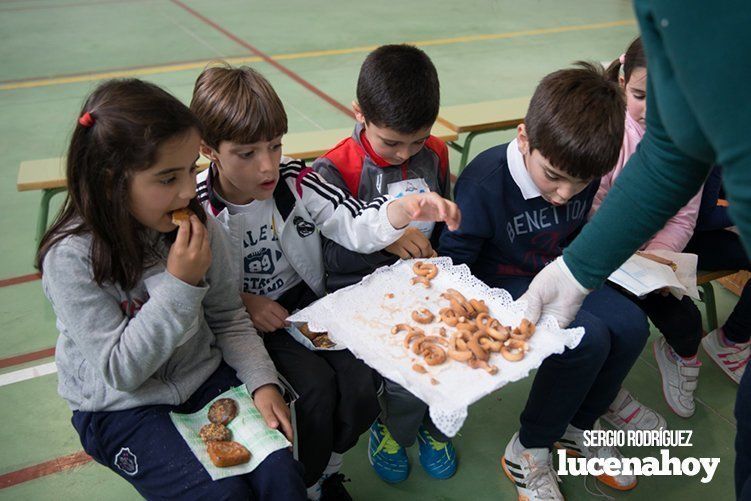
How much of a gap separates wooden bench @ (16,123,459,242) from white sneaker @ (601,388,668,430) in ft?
4.68

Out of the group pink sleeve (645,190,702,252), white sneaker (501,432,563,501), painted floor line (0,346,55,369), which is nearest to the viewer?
white sneaker (501,432,563,501)

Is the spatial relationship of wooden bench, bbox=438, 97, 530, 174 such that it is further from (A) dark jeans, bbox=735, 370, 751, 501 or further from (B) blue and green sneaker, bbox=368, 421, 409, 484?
(A) dark jeans, bbox=735, 370, 751, 501

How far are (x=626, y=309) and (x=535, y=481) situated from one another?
23.6 inches

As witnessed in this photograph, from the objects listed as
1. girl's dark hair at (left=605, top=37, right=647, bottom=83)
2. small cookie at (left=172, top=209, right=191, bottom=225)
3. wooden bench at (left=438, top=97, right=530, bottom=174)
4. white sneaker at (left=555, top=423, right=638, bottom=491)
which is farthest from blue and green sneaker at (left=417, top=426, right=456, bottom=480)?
wooden bench at (left=438, top=97, right=530, bottom=174)

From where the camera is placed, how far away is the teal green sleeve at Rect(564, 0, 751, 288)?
2.56 feet

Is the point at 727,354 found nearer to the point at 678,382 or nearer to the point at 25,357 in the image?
the point at 678,382

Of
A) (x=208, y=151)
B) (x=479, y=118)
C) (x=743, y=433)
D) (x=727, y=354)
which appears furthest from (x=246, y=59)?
(x=743, y=433)

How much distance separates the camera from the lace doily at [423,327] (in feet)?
4.66

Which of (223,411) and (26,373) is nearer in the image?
(223,411)

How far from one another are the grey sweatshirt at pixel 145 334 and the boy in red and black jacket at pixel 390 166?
43 centimetres

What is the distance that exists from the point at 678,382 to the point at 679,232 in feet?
1.83

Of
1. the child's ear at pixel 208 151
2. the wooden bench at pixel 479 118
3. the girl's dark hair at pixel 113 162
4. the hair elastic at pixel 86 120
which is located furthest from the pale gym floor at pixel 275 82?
the hair elastic at pixel 86 120

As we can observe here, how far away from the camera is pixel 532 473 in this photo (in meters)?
2.00

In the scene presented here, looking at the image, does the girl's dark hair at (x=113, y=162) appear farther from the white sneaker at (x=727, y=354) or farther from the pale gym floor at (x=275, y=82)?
the white sneaker at (x=727, y=354)
